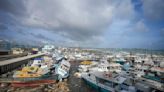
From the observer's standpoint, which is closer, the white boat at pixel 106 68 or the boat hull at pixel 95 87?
the boat hull at pixel 95 87

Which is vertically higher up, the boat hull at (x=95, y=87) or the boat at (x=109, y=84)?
the boat at (x=109, y=84)

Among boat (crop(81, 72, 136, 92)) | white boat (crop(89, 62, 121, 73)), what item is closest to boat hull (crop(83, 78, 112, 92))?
boat (crop(81, 72, 136, 92))

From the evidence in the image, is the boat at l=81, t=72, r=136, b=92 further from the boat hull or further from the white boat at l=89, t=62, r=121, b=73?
the white boat at l=89, t=62, r=121, b=73

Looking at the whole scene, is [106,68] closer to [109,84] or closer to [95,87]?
[95,87]

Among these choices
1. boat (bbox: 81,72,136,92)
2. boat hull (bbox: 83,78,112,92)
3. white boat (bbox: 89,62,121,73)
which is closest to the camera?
boat (bbox: 81,72,136,92)

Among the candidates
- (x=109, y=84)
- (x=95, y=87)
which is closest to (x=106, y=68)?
(x=95, y=87)

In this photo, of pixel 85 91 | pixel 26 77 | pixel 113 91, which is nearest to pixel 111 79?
pixel 113 91

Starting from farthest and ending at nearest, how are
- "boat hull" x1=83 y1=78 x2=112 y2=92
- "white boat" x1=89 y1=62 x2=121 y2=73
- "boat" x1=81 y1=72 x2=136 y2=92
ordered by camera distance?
"white boat" x1=89 y1=62 x2=121 y2=73 < "boat hull" x1=83 y1=78 x2=112 y2=92 < "boat" x1=81 y1=72 x2=136 y2=92

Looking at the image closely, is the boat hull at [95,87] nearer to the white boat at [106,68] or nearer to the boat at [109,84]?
the boat at [109,84]

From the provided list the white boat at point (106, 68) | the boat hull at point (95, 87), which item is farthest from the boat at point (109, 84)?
the white boat at point (106, 68)

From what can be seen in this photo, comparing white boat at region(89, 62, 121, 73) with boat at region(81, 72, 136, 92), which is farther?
white boat at region(89, 62, 121, 73)

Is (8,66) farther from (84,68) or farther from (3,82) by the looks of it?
(84,68)
